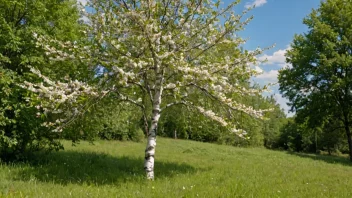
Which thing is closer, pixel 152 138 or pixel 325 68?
pixel 152 138

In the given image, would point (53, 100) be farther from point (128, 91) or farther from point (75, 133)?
point (75, 133)

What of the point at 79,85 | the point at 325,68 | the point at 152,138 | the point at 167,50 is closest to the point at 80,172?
the point at 152,138

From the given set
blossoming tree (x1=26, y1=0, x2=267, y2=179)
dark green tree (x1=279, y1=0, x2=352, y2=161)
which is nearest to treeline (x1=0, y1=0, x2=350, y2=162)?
blossoming tree (x1=26, y1=0, x2=267, y2=179)

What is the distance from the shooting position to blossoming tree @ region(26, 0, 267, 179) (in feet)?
29.7

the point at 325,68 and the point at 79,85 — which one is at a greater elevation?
the point at 325,68

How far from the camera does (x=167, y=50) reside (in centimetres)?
1018

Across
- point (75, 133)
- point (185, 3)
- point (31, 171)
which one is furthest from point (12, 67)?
point (185, 3)

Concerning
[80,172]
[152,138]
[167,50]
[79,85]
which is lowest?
[80,172]

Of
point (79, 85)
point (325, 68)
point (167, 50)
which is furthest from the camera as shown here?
point (325, 68)

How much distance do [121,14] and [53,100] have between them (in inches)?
161

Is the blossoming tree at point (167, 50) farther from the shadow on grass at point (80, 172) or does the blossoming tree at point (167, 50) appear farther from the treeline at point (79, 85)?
the shadow on grass at point (80, 172)

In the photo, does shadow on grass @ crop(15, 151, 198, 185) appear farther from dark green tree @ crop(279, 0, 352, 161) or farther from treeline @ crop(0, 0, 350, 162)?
dark green tree @ crop(279, 0, 352, 161)

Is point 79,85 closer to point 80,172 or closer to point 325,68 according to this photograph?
point 80,172

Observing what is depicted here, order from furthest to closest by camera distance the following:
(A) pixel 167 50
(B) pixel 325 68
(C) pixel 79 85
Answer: (B) pixel 325 68 < (A) pixel 167 50 < (C) pixel 79 85
